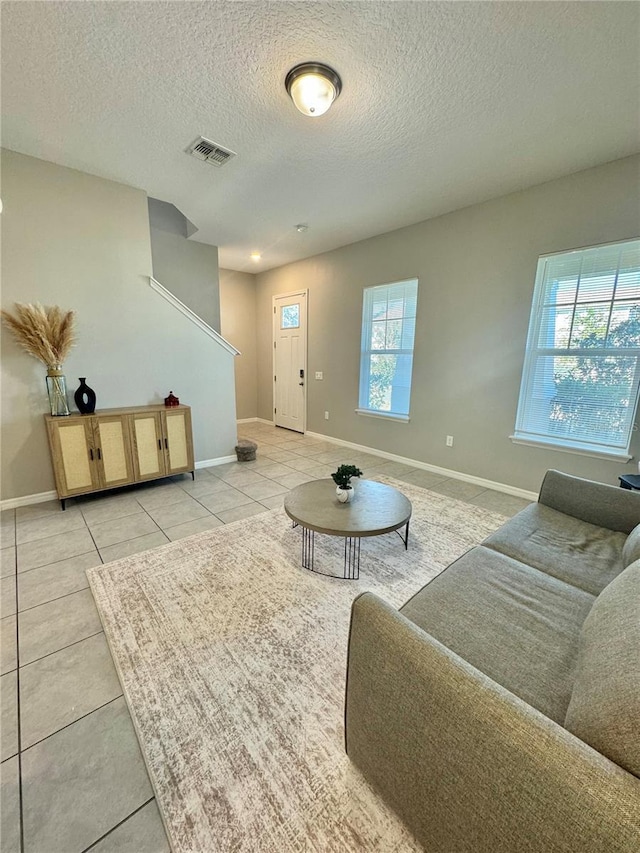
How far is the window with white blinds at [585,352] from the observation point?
2635 millimetres

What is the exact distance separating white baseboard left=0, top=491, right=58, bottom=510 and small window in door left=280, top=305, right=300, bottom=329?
12.8ft

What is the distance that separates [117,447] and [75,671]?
6.50 feet

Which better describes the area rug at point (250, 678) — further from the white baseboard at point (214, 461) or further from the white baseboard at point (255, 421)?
the white baseboard at point (255, 421)

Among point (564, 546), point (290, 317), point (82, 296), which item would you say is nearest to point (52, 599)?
point (82, 296)

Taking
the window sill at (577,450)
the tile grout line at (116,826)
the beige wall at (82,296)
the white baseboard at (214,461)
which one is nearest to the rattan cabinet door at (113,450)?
the beige wall at (82,296)

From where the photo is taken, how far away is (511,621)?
119 centimetres

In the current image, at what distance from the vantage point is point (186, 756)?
1.14m

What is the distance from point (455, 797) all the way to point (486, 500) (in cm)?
278

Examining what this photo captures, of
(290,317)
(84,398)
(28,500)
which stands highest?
(290,317)

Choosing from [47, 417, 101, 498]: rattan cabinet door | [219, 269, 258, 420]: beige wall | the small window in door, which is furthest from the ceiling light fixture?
[219, 269, 258, 420]: beige wall

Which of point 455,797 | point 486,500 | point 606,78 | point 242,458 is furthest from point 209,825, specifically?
point 606,78

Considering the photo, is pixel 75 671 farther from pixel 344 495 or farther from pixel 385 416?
pixel 385 416

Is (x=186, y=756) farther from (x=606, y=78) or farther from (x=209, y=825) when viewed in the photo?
(x=606, y=78)

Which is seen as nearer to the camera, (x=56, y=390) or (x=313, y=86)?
(x=313, y=86)
